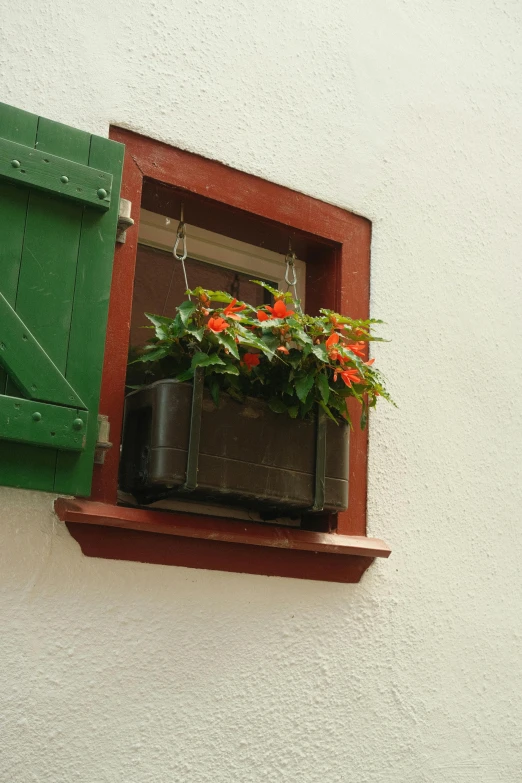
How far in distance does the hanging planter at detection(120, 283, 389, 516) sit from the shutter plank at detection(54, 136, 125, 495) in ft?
0.50

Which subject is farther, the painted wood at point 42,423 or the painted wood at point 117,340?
the painted wood at point 117,340

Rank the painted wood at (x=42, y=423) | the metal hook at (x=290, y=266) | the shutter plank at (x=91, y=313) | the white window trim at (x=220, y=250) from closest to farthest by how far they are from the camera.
A: the painted wood at (x=42, y=423)
the shutter plank at (x=91, y=313)
the white window trim at (x=220, y=250)
the metal hook at (x=290, y=266)

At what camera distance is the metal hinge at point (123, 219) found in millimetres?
2695

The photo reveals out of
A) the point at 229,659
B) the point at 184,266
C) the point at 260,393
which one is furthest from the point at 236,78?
the point at 229,659

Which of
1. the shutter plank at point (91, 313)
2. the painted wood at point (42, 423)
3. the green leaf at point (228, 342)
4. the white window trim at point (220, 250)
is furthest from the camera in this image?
the white window trim at point (220, 250)

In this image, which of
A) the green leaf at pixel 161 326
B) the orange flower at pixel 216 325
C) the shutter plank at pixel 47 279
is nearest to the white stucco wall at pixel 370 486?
the shutter plank at pixel 47 279

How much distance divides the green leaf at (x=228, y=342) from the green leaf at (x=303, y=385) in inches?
8.3

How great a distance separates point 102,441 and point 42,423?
0.24 m

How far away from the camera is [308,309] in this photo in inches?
130

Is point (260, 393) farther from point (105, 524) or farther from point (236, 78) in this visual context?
point (236, 78)

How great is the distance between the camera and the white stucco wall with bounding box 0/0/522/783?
2.45m

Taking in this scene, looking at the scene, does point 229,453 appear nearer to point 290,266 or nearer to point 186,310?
point 186,310

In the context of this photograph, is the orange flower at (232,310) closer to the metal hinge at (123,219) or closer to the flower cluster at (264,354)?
the flower cluster at (264,354)

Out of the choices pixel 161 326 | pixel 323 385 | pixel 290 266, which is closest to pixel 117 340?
pixel 161 326
